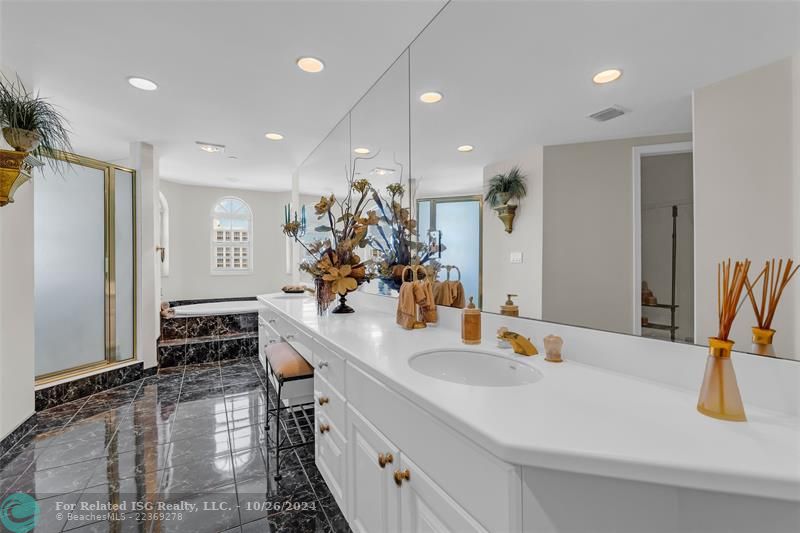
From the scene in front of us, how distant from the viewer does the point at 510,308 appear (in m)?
1.43

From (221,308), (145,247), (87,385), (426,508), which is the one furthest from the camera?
(221,308)

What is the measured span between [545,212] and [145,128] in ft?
12.5

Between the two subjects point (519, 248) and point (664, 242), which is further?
point (519, 248)

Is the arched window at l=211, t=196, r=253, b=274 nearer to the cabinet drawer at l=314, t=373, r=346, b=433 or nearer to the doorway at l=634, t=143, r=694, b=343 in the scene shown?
the cabinet drawer at l=314, t=373, r=346, b=433

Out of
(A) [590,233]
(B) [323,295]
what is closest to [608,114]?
(A) [590,233]

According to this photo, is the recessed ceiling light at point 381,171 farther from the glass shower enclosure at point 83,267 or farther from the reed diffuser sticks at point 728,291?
the glass shower enclosure at point 83,267

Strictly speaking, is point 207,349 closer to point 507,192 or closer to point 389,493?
point 389,493

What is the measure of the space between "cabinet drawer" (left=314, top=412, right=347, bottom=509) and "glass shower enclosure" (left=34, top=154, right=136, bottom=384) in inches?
116

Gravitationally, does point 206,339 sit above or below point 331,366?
below

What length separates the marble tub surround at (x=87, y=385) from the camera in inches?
112

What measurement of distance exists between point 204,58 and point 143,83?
68 cm

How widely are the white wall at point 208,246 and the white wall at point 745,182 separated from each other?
21.0ft

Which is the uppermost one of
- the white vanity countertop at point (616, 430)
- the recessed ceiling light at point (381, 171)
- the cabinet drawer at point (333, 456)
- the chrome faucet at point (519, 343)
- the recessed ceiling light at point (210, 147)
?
the recessed ceiling light at point (210, 147)

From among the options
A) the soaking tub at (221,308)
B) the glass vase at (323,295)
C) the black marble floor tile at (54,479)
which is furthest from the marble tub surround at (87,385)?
the glass vase at (323,295)
